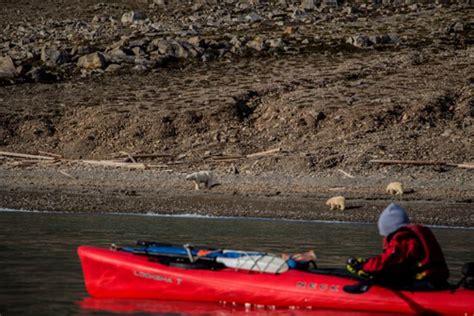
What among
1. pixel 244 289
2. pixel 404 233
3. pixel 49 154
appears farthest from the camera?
pixel 49 154

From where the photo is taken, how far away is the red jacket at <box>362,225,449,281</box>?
1249 cm

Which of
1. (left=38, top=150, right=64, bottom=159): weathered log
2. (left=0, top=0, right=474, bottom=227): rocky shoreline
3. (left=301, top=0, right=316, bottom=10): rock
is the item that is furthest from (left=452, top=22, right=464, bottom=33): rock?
(left=38, top=150, right=64, bottom=159): weathered log

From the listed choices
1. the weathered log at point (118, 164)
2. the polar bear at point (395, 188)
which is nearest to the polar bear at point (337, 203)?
the polar bear at point (395, 188)

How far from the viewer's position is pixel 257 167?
30.1 metres

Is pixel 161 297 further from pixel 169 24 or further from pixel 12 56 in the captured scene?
pixel 169 24

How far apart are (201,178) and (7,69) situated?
18025 mm

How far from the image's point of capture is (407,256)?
1255 centimetres

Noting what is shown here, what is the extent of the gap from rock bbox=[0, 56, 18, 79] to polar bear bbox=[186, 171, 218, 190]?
1696cm

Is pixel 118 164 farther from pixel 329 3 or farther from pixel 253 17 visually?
pixel 329 3

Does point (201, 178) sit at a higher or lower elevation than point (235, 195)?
higher

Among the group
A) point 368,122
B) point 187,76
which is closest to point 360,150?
point 368,122

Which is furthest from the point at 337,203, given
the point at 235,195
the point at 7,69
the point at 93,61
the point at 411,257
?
the point at 7,69

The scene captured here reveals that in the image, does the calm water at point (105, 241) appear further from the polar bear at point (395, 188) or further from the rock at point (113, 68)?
the rock at point (113, 68)

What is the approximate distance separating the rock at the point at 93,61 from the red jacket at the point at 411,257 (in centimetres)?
3227
